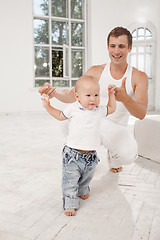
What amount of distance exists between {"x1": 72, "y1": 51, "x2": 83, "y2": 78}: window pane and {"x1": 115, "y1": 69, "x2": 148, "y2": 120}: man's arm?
6.62 metres

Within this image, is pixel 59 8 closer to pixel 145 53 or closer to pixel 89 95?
pixel 145 53

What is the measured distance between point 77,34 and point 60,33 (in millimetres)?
597

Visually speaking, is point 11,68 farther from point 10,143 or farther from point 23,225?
point 23,225

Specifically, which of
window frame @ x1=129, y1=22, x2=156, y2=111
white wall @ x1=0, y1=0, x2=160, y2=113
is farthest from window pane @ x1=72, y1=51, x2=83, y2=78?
window frame @ x1=129, y1=22, x2=156, y2=111

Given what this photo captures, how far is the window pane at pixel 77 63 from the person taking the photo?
28.5 feet

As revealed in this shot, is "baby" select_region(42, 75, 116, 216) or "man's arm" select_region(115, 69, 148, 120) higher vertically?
"man's arm" select_region(115, 69, 148, 120)

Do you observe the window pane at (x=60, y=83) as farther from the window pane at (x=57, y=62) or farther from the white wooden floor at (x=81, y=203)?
the white wooden floor at (x=81, y=203)

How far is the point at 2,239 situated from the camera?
140 centimetres

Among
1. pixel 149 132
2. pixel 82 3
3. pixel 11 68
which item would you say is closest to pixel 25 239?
pixel 149 132

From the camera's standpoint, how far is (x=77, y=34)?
28.3 ft

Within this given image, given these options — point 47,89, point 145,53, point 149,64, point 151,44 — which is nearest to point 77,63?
point 145,53

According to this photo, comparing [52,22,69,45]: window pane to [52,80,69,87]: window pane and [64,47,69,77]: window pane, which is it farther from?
[52,80,69,87]: window pane

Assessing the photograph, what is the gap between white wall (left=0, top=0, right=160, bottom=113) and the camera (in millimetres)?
7449

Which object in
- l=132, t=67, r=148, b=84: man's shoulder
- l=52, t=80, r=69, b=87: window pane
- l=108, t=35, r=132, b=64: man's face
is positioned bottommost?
l=52, t=80, r=69, b=87: window pane
